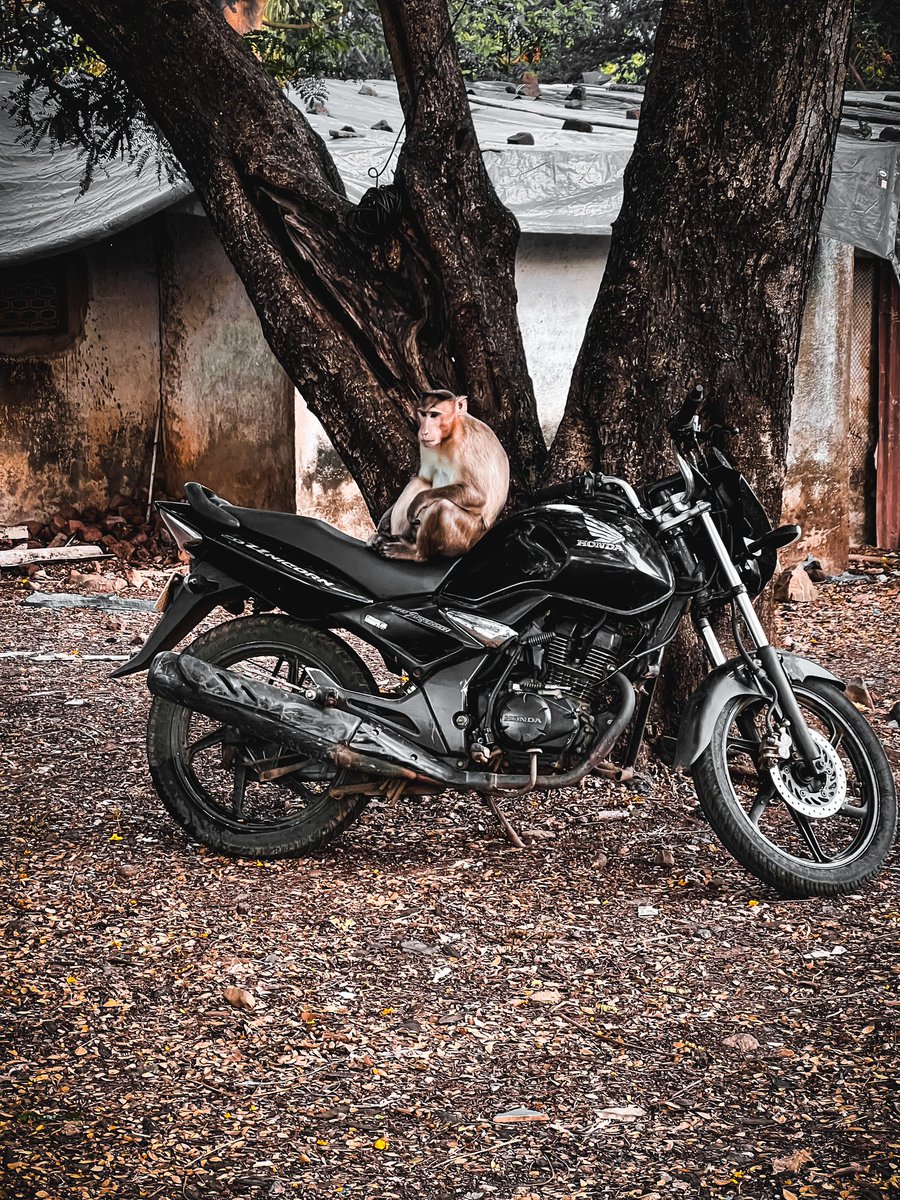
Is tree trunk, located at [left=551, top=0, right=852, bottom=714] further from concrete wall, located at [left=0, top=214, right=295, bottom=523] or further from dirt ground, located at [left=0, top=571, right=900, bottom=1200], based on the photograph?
concrete wall, located at [left=0, top=214, right=295, bottom=523]

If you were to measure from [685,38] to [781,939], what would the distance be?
3146 millimetres

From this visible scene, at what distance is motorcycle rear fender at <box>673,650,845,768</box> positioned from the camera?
3.90 m

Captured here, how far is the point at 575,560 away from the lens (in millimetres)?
3928

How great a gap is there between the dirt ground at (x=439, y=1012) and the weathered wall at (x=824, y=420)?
18.8ft

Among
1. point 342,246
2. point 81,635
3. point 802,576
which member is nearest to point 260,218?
point 342,246

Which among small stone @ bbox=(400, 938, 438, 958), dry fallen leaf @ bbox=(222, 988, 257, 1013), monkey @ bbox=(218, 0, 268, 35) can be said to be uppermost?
monkey @ bbox=(218, 0, 268, 35)

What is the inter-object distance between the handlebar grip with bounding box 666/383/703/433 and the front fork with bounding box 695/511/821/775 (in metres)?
0.29

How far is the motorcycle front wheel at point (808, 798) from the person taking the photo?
388 cm

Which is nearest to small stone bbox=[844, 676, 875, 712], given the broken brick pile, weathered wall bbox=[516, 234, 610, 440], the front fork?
the front fork

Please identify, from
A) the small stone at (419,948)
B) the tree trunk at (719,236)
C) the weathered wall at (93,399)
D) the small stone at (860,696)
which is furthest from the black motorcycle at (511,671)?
the weathered wall at (93,399)

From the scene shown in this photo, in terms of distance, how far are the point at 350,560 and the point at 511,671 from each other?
604mm

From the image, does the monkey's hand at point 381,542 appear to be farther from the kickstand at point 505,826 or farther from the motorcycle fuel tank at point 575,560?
the kickstand at point 505,826

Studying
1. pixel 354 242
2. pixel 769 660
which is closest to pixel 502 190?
pixel 354 242

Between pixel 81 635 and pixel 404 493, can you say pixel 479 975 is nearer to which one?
pixel 404 493
